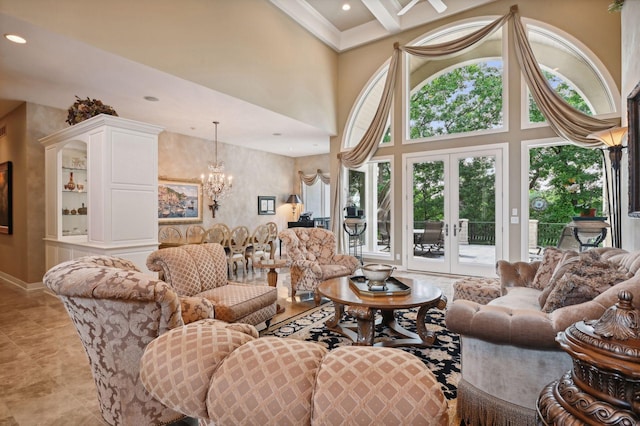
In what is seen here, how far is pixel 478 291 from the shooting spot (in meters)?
3.22

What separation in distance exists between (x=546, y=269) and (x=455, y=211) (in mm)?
2817

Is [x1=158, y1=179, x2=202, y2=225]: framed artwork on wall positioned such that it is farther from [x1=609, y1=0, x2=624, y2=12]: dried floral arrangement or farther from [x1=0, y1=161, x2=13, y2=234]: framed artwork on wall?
[x1=609, y1=0, x2=624, y2=12]: dried floral arrangement

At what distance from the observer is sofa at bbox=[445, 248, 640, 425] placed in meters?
1.55

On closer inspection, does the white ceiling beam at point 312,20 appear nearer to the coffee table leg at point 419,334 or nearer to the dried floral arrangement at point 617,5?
the dried floral arrangement at point 617,5

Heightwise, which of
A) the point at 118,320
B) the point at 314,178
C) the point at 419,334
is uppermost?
the point at 314,178

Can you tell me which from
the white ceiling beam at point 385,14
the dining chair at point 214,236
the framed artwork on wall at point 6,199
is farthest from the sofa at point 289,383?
the framed artwork on wall at point 6,199

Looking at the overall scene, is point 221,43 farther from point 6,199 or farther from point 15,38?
point 6,199

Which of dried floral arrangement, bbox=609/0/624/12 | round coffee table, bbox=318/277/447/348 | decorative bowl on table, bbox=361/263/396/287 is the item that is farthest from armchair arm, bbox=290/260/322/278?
dried floral arrangement, bbox=609/0/624/12

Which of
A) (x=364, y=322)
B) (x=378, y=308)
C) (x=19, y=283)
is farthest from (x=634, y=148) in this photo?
Answer: (x=19, y=283)

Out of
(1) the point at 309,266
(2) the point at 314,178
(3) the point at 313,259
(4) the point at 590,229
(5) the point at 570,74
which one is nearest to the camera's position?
(4) the point at 590,229

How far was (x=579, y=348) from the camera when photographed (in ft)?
2.83

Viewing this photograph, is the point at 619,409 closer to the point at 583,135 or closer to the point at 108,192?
the point at 108,192

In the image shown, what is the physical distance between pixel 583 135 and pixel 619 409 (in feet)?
17.1

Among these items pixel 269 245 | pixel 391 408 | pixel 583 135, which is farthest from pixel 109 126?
pixel 583 135
